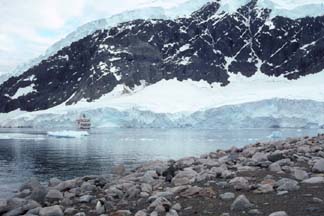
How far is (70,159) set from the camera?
2348cm

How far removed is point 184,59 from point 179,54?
287 cm

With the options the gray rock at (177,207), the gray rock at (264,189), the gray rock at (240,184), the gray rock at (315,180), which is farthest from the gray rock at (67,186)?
the gray rock at (315,180)

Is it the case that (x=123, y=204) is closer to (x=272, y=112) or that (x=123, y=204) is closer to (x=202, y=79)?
(x=272, y=112)

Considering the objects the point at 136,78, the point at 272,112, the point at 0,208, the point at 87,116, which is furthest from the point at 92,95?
the point at 0,208

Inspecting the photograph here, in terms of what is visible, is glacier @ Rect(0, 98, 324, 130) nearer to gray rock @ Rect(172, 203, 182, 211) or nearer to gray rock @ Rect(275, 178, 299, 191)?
gray rock @ Rect(275, 178, 299, 191)

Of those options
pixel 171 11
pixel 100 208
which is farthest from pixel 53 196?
pixel 171 11

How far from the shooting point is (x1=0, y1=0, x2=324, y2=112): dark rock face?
12644 cm

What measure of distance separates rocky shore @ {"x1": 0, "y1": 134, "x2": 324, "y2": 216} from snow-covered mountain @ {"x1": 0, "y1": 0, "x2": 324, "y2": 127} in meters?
97.6

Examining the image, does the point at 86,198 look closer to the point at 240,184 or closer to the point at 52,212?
the point at 52,212

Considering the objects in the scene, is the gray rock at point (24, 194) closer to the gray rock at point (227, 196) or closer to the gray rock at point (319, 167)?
the gray rock at point (227, 196)

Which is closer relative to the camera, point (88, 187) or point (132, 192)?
point (132, 192)

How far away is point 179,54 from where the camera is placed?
132 metres

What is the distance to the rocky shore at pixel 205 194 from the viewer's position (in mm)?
6809

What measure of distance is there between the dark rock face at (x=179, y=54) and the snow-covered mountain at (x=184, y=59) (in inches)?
9.8
